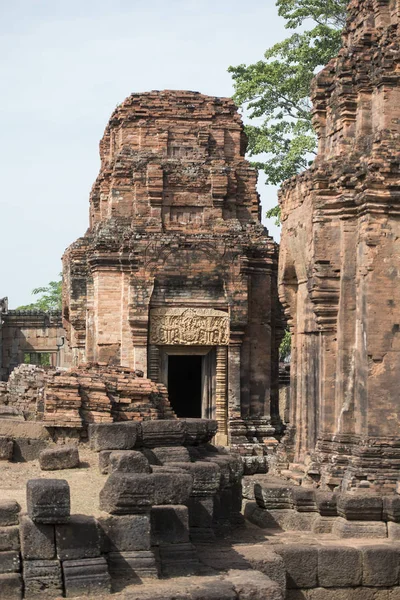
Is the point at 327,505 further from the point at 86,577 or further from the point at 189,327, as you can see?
the point at 189,327

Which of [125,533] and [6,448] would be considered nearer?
[125,533]

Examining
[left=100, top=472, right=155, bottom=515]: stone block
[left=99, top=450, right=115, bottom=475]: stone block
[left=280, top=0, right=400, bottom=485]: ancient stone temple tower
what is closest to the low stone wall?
[left=280, top=0, right=400, bottom=485]: ancient stone temple tower

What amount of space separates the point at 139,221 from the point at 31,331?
59.7ft

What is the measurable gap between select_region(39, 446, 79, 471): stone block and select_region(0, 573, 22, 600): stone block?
142 inches

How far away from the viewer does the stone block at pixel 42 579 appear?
321 inches

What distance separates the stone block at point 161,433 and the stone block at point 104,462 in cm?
112

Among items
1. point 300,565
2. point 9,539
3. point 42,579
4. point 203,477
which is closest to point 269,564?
point 300,565

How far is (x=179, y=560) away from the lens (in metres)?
9.47

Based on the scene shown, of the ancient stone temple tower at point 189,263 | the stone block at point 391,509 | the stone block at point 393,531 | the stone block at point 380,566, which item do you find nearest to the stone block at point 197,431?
the stone block at point 391,509

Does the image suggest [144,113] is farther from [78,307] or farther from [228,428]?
[228,428]

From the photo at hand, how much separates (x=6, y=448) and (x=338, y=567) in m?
3.79

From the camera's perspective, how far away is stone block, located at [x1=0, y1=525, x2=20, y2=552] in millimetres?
8305

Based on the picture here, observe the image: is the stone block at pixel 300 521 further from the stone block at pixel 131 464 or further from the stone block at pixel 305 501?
the stone block at pixel 131 464

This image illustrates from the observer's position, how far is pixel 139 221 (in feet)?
74.1
